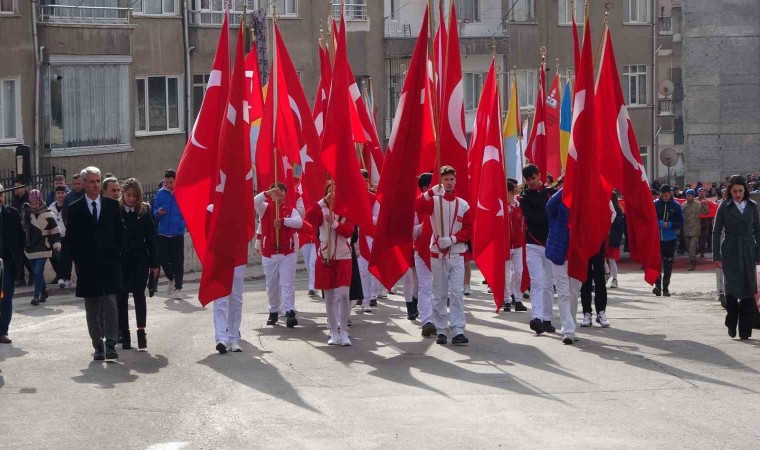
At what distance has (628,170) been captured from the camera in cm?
1655

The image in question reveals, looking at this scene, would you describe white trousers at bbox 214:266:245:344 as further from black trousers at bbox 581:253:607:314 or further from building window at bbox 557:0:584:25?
building window at bbox 557:0:584:25

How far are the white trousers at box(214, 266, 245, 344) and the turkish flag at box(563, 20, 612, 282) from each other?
12.3ft

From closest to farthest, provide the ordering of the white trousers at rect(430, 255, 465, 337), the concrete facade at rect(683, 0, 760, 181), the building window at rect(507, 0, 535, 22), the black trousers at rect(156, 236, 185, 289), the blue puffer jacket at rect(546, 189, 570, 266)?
the white trousers at rect(430, 255, 465, 337) < the blue puffer jacket at rect(546, 189, 570, 266) < the black trousers at rect(156, 236, 185, 289) < the concrete facade at rect(683, 0, 760, 181) < the building window at rect(507, 0, 535, 22)

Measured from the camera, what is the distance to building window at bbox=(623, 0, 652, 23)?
54.5 m

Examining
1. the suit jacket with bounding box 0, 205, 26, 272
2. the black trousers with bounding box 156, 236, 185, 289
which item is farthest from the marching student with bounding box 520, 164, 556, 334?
the black trousers with bounding box 156, 236, 185, 289

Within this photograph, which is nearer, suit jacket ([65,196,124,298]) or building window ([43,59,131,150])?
suit jacket ([65,196,124,298])

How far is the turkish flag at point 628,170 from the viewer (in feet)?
53.8

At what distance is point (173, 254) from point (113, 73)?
1558 cm

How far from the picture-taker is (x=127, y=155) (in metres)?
36.4

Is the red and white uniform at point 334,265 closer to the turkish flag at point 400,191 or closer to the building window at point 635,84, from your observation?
the turkish flag at point 400,191

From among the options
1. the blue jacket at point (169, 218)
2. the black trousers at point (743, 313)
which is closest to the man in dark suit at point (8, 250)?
the blue jacket at point (169, 218)

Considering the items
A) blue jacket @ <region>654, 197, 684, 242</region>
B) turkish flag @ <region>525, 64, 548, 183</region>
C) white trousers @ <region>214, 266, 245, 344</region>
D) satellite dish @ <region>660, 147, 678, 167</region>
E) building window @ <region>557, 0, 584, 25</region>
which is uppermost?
building window @ <region>557, 0, 584, 25</region>

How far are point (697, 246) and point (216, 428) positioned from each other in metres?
21.9

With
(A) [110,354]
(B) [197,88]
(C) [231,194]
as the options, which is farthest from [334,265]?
(B) [197,88]
